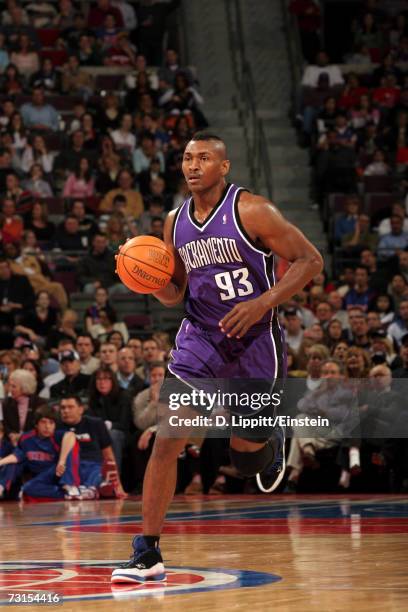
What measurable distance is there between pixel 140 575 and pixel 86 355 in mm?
8140

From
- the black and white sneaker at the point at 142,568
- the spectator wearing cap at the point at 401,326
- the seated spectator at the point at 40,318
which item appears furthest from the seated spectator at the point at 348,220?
the black and white sneaker at the point at 142,568

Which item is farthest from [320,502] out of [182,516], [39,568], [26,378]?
[39,568]

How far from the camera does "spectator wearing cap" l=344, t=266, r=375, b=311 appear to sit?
1483 centimetres

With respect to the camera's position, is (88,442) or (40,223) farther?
(40,223)

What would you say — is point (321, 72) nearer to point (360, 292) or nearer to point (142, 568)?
point (360, 292)

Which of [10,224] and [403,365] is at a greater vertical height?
[10,224]

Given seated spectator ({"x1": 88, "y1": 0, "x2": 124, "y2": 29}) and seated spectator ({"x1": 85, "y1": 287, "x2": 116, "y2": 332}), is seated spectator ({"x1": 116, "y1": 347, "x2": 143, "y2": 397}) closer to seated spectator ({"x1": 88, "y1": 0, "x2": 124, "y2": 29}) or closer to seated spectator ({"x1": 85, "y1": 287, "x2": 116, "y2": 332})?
seated spectator ({"x1": 85, "y1": 287, "x2": 116, "y2": 332})

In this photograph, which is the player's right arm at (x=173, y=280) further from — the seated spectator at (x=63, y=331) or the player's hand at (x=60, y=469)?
the seated spectator at (x=63, y=331)

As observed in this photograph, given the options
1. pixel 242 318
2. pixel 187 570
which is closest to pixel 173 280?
pixel 242 318

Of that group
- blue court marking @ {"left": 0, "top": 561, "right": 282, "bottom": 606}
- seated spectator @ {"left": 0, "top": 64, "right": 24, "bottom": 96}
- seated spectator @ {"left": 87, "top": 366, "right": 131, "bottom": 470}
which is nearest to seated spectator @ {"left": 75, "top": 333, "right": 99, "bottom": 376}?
seated spectator @ {"left": 87, "top": 366, "right": 131, "bottom": 470}

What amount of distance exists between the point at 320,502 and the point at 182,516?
66.9 inches

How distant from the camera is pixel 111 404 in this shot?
1240 centimetres

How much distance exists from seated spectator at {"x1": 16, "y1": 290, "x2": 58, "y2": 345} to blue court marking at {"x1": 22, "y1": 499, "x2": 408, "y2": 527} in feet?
16.4

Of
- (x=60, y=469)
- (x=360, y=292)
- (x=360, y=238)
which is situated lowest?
(x=60, y=469)
